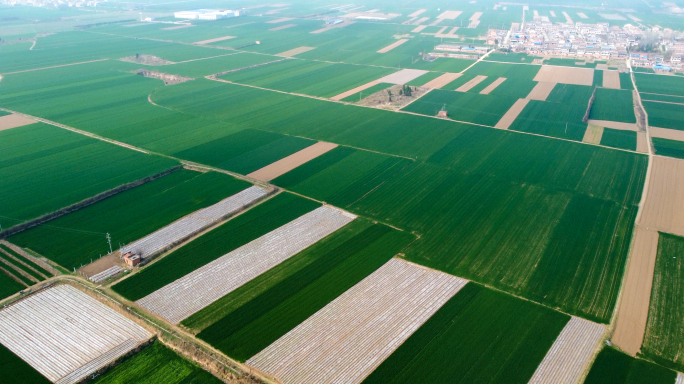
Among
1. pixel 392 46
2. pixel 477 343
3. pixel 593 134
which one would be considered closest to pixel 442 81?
pixel 593 134

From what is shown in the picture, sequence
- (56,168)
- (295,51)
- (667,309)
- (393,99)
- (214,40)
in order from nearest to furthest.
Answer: (667,309) → (56,168) → (393,99) → (295,51) → (214,40)

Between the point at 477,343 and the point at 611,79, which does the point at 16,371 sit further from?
the point at 611,79

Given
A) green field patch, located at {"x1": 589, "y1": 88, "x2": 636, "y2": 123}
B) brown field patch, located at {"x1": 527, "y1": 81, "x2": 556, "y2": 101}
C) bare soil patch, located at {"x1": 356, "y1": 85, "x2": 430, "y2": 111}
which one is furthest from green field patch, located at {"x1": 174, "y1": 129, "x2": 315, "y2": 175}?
green field patch, located at {"x1": 589, "y1": 88, "x2": 636, "y2": 123}

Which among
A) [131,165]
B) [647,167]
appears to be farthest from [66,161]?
[647,167]

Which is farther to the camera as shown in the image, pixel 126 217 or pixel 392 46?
pixel 392 46

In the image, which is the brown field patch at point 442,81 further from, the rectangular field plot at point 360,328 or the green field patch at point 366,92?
the rectangular field plot at point 360,328
